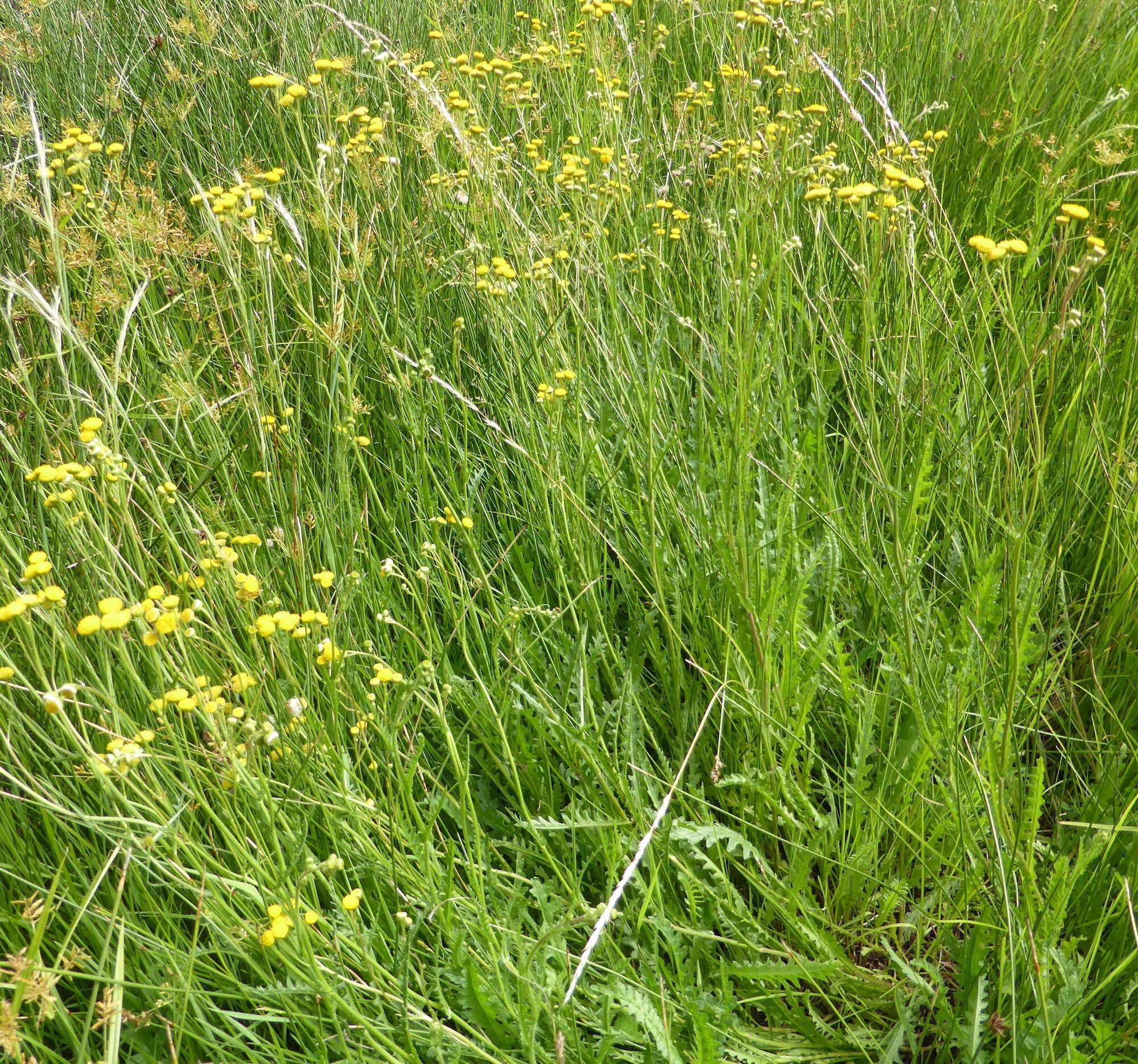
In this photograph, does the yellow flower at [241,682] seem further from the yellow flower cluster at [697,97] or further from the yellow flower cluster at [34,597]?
the yellow flower cluster at [697,97]

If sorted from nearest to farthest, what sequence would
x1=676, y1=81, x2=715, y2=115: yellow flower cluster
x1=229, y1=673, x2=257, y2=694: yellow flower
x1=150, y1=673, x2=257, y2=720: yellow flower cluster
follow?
x1=150, y1=673, x2=257, y2=720: yellow flower cluster, x1=229, y1=673, x2=257, y2=694: yellow flower, x1=676, y1=81, x2=715, y2=115: yellow flower cluster

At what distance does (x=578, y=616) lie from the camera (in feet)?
6.01

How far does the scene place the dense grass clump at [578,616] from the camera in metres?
1.16

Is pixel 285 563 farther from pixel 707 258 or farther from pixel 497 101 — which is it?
pixel 497 101

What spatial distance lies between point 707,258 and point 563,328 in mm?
447

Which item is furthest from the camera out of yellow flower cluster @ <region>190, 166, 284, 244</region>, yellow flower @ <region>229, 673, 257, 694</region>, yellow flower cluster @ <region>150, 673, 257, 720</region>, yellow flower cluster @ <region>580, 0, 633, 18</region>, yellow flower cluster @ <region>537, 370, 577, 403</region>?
yellow flower cluster @ <region>580, 0, 633, 18</region>

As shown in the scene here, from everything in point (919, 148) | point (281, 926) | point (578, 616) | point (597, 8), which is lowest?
point (578, 616)

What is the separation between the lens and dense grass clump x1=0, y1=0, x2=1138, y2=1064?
1.16 m

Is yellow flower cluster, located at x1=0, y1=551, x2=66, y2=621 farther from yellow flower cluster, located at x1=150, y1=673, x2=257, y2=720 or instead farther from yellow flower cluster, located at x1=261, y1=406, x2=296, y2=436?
yellow flower cluster, located at x1=261, y1=406, x2=296, y2=436

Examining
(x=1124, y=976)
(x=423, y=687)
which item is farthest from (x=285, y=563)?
(x=1124, y=976)

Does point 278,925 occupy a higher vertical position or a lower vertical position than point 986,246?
lower

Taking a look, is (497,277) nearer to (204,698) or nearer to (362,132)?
(362,132)

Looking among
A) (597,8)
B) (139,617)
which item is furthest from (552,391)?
(597,8)

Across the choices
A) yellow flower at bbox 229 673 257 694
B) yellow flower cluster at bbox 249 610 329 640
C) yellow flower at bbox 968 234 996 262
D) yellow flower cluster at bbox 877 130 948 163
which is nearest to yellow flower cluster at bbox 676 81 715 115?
yellow flower cluster at bbox 877 130 948 163
